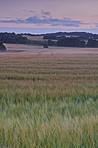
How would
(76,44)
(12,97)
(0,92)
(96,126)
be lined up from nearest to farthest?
1. (96,126)
2. (12,97)
3. (0,92)
4. (76,44)

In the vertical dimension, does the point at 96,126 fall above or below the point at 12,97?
above

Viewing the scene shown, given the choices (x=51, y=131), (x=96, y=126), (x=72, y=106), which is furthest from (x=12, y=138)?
(x=72, y=106)

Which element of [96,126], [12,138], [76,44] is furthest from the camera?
[76,44]

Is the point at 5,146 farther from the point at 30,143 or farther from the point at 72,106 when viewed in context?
the point at 72,106

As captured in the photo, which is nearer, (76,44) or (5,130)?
(5,130)

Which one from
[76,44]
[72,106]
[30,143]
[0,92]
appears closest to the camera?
[30,143]

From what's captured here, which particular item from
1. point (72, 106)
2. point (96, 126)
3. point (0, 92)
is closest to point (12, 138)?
point (96, 126)

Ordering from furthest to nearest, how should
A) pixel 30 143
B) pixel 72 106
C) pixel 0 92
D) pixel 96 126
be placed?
pixel 0 92 → pixel 72 106 → pixel 96 126 → pixel 30 143

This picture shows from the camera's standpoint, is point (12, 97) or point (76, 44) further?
point (76, 44)

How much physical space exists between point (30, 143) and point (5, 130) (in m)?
0.41

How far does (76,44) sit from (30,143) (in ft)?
249

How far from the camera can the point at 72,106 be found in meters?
3.83

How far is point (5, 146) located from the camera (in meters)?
2.21

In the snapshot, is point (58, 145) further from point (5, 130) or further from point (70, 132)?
point (5, 130)
